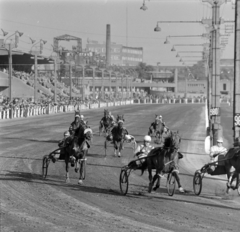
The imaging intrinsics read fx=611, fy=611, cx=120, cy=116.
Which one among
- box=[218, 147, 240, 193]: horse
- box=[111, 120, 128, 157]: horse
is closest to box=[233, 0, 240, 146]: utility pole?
box=[218, 147, 240, 193]: horse

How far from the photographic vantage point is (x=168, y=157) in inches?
496

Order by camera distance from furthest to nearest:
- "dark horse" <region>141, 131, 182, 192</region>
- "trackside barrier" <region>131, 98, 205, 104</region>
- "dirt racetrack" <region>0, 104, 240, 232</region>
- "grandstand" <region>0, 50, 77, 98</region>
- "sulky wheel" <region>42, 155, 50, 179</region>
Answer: "trackside barrier" <region>131, 98, 205, 104</region>
"grandstand" <region>0, 50, 77, 98</region>
"sulky wheel" <region>42, 155, 50, 179</region>
"dark horse" <region>141, 131, 182, 192</region>
"dirt racetrack" <region>0, 104, 240, 232</region>

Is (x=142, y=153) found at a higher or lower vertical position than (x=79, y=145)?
lower

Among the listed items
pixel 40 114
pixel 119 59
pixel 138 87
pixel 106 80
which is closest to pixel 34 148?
pixel 40 114

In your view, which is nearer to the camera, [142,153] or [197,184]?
[197,184]

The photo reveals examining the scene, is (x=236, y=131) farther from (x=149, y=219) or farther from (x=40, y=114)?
(x=40, y=114)

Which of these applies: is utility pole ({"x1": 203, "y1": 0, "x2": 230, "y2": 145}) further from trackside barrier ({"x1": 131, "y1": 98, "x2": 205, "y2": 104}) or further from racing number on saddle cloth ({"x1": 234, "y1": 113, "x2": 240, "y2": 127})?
trackside barrier ({"x1": 131, "y1": 98, "x2": 205, "y2": 104})

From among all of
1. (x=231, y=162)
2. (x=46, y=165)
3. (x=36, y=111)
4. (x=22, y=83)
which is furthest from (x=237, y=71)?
(x=22, y=83)

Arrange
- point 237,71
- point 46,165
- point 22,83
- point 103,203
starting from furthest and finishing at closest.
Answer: point 22,83
point 237,71
point 46,165
point 103,203

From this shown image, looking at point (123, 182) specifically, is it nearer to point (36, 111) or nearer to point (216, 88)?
point (216, 88)

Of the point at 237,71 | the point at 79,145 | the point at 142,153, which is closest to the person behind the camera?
the point at 142,153

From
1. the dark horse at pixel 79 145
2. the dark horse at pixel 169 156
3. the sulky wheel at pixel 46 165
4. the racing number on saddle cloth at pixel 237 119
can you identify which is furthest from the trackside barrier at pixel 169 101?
the dark horse at pixel 169 156

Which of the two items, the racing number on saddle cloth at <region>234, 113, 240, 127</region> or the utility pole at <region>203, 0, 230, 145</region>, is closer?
the racing number on saddle cloth at <region>234, 113, 240, 127</region>

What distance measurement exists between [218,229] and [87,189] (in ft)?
15.7
